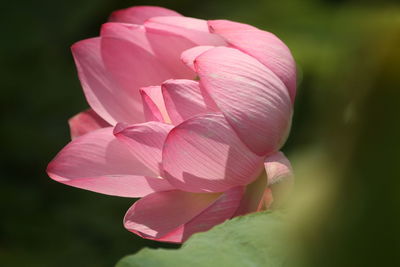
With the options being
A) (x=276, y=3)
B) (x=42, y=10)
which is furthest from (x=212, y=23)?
(x=42, y=10)

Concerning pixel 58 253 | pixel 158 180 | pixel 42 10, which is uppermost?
pixel 158 180

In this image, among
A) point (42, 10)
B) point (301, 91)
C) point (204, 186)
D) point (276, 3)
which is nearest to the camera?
point (204, 186)

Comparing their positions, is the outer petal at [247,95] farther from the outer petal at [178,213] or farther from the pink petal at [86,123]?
the pink petal at [86,123]

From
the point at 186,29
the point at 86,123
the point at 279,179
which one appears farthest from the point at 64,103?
the point at 279,179

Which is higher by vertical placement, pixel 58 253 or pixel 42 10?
pixel 42 10

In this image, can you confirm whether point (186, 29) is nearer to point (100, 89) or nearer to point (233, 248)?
point (100, 89)

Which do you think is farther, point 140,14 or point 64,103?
point 64,103

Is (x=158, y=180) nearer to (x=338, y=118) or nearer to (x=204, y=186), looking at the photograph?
(x=204, y=186)
